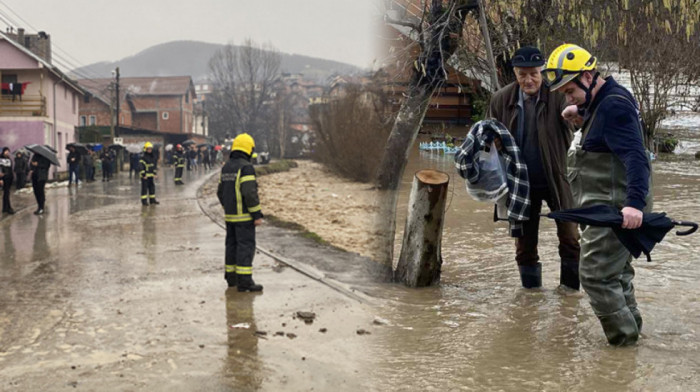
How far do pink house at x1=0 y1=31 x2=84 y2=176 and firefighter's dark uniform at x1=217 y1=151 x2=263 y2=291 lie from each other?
30480 millimetres

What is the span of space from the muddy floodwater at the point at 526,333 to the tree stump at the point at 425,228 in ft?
0.66

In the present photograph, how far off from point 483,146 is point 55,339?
12.4 ft

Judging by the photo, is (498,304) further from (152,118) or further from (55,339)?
(152,118)

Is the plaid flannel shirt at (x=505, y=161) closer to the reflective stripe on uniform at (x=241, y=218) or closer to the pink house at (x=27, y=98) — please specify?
the reflective stripe on uniform at (x=241, y=218)

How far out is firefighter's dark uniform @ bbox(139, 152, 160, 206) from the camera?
1919 centimetres

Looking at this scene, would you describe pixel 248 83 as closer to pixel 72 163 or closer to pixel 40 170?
pixel 72 163

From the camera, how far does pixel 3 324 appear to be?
636cm

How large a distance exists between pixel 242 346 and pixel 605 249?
2.69 meters

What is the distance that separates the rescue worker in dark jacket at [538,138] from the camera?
6141 mm

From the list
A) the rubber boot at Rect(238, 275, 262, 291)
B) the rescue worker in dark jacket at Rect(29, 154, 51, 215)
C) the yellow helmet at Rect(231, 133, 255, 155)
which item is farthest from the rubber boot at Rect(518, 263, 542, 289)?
the rescue worker in dark jacket at Rect(29, 154, 51, 215)

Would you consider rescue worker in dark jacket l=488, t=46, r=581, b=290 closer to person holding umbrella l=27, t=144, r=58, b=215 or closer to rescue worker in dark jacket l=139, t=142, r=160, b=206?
person holding umbrella l=27, t=144, r=58, b=215

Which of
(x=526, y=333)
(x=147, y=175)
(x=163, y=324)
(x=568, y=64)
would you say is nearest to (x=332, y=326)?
(x=163, y=324)

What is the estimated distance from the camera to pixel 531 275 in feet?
22.6

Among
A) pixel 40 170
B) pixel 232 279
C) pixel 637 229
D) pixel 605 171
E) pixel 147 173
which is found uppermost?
pixel 605 171
